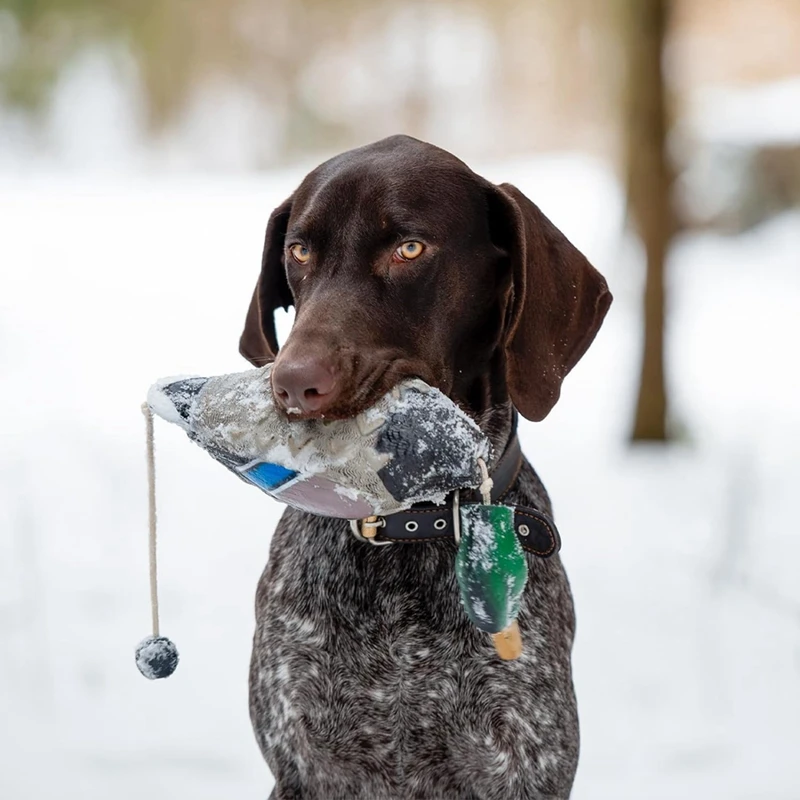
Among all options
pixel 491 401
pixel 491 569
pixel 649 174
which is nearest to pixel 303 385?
pixel 491 569

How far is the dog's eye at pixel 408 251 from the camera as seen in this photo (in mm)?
2154

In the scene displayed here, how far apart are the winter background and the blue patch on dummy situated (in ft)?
5.09

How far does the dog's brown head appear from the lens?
209 centimetres

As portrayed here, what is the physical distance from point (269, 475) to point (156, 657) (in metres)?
0.50

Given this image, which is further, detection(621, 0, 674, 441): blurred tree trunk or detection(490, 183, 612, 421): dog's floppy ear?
detection(621, 0, 674, 441): blurred tree trunk

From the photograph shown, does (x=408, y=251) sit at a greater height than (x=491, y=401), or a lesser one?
greater

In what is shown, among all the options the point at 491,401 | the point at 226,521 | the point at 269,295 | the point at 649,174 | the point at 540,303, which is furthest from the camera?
the point at 649,174

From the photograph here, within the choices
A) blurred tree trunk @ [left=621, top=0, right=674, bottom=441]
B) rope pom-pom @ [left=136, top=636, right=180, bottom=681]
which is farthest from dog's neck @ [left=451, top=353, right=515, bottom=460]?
blurred tree trunk @ [left=621, top=0, right=674, bottom=441]

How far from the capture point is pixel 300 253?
226 cm

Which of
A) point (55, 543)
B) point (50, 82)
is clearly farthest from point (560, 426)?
point (50, 82)

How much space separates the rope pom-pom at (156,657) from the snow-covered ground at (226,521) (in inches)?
43.7

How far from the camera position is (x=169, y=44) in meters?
7.88

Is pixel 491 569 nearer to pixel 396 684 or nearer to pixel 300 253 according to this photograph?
pixel 396 684

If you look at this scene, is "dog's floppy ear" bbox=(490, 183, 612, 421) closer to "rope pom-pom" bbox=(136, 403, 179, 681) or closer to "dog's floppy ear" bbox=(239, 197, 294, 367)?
"dog's floppy ear" bbox=(239, 197, 294, 367)
